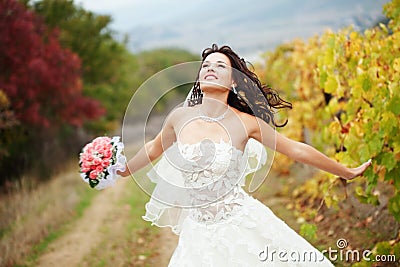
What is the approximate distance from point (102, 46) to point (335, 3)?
7610mm

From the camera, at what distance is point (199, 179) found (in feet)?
10.1

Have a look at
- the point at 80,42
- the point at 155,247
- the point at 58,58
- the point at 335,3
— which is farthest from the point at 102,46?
the point at 155,247

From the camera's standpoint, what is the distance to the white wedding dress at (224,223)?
9.79 feet

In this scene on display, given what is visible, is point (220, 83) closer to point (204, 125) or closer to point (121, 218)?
point (204, 125)

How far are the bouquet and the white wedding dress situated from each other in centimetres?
43

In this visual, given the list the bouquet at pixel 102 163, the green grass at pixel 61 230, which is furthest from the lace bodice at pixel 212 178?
the green grass at pixel 61 230

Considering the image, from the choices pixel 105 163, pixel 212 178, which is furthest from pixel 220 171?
pixel 105 163

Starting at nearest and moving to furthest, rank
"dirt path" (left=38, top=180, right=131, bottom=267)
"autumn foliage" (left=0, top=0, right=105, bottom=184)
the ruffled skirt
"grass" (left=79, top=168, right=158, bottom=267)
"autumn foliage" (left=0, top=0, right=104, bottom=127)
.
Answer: the ruffled skirt → "grass" (left=79, top=168, right=158, bottom=267) → "dirt path" (left=38, top=180, right=131, bottom=267) → "autumn foliage" (left=0, top=0, right=105, bottom=184) → "autumn foliage" (left=0, top=0, right=104, bottom=127)

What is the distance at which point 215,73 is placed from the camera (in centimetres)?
319

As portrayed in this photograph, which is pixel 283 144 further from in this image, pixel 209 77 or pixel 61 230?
pixel 61 230

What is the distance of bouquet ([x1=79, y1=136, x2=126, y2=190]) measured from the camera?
3330 millimetres

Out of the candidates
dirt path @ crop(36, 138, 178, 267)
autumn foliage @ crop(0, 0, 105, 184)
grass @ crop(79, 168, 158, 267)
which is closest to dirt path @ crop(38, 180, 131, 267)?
dirt path @ crop(36, 138, 178, 267)

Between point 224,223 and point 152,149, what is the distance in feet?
2.26

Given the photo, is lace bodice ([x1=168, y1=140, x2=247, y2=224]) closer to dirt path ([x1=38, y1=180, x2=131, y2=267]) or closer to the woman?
the woman
